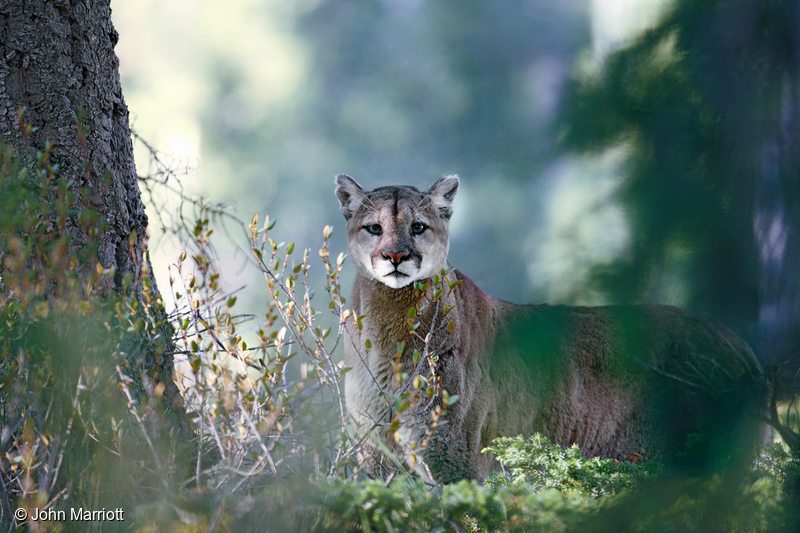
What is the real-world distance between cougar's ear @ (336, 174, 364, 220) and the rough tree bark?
108 centimetres

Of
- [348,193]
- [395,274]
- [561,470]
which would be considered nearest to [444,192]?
[348,193]

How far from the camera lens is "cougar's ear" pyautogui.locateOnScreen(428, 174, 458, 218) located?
4.36 metres

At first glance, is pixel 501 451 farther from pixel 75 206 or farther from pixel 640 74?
pixel 640 74

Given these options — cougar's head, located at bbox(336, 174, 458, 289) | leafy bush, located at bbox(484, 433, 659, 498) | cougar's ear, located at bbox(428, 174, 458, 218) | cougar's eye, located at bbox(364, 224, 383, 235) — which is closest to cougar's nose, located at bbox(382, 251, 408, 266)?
cougar's head, located at bbox(336, 174, 458, 289)

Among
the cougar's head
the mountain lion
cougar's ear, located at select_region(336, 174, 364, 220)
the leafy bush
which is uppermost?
cougar's ear, located at select_region(336, 174, 364, 220)

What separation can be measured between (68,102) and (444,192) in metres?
1.95

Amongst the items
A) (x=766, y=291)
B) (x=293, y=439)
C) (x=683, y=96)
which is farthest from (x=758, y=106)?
(x=293, y=439)

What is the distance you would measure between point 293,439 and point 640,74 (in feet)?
7.17

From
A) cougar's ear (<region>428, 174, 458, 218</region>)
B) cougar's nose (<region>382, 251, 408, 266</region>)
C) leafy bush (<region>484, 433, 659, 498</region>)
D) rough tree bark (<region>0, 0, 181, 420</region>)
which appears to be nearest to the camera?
leafy bush (<region>484, 433, 659, 498</region>)

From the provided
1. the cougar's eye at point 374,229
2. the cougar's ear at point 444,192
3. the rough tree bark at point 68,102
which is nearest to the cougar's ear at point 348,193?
the cougar's eye at point 374,229

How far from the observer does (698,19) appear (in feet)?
3.11

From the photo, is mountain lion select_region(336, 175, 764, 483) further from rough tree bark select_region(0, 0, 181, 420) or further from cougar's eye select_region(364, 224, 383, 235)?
rough tree bark select_region(0, 0, 181, 420)

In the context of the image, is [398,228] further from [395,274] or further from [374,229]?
[395,274]

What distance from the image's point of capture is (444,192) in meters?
4.39
